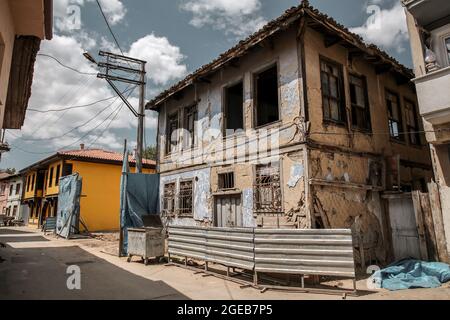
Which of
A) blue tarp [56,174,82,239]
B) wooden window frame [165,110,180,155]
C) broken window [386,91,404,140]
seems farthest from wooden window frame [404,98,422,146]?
blue tarp [56,174,82,239]

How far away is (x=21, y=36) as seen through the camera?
530 centimetres

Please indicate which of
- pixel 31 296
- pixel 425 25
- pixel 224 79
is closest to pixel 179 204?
pixel 224 79

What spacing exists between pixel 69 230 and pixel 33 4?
14800 millimetres

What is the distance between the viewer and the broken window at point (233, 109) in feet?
35.1

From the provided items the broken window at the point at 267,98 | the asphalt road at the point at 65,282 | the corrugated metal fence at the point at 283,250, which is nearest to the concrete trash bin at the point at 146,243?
the asphalt road at the point at 65,282

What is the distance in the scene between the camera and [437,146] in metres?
7.58

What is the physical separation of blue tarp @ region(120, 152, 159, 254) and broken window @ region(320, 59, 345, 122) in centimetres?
709

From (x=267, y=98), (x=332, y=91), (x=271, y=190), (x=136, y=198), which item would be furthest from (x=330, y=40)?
(x=136, y=198)

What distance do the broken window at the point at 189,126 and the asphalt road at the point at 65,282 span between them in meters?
5.56

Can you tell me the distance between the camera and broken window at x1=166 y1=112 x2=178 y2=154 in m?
13.6

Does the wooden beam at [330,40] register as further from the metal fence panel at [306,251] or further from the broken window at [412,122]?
the metal fence panel at [306,251]

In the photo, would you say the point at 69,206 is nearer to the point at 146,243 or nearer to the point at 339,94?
the point at 146,243
